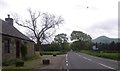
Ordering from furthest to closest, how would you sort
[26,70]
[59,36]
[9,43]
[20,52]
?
[59,36] → [20,52] → [9,43] → [26,70]

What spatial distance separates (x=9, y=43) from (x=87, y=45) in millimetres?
125674

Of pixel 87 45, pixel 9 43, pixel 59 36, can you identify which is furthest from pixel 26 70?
pixel 59 36

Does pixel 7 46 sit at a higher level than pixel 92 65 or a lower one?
higher

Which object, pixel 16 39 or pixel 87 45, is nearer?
pixel 16 39

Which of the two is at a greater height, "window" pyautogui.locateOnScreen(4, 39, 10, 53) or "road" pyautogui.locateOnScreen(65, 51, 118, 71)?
"window" pyautogui.locateOnScreen(4, 39, 10, 53)

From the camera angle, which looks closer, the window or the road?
the road

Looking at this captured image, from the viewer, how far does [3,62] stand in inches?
1048

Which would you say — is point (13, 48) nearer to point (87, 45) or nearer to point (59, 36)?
point (87, 45)

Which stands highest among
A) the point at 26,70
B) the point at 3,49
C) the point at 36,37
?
the point at 36,37

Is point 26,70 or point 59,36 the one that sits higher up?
point 59,36

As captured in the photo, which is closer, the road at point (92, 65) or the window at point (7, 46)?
the road at point (92, 65)

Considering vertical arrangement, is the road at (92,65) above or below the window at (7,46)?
below

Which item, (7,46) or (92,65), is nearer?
(92,65)

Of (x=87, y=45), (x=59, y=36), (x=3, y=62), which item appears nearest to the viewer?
(x=3, y=62)
